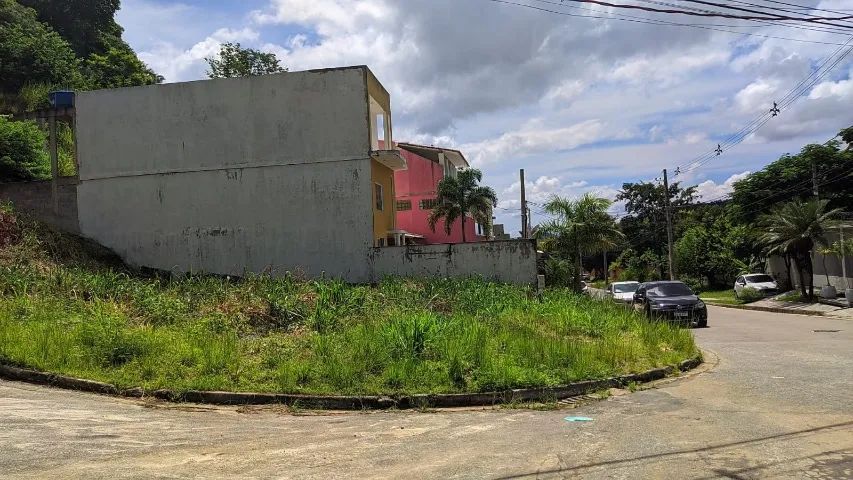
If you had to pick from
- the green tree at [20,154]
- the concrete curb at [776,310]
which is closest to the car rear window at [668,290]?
the concrete curb at [776,310]

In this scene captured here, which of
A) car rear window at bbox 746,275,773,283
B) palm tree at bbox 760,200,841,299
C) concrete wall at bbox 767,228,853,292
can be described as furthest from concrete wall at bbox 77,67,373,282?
car rear window at bbox 746,275,773,283

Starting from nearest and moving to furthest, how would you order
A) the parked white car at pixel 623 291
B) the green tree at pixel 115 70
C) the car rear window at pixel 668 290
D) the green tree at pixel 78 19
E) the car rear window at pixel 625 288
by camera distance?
the car rear window at pixel 668 290
the parked white car at pixel 623 291
the car rear window at pixel 625 288
the green tree at pixel 115 70
the green tree at pixel 78 19

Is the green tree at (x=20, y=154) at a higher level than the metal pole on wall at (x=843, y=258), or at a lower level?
higher

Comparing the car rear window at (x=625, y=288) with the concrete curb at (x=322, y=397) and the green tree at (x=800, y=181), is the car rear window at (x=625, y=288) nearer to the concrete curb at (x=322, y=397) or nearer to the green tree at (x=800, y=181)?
the green tree at (x=800, y=181)

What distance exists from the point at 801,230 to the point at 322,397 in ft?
88.0

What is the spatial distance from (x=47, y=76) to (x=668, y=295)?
131ft

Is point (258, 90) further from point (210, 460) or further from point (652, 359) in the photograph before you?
point (210, 460)

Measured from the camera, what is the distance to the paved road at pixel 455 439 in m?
5.33

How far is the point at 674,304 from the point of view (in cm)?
1958

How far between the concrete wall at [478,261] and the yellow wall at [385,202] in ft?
7.09

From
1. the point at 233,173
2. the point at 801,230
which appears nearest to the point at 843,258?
the point at 801,230

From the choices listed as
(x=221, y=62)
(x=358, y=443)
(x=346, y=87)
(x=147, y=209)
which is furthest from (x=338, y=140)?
(x=221, y=62)

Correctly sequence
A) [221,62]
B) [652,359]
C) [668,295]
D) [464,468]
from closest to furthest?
[464,468] → [652,359] → [668,295] → [221,62]

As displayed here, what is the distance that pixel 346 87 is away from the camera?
77.2ft
